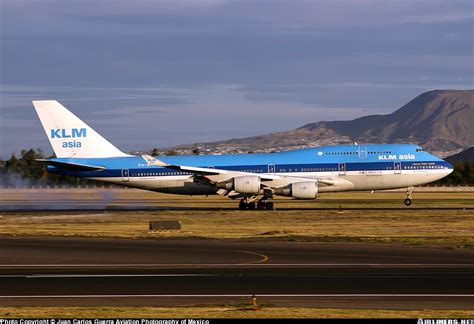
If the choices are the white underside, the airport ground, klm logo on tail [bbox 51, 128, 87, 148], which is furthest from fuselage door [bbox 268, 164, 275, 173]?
klm logo on tail [bbox 51, 128, 87, 148]

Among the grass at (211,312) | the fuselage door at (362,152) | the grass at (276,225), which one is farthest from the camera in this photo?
the fuselage door at (362,152)

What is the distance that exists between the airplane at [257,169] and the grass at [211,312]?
3784 centimetres

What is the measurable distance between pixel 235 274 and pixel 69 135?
39.7m

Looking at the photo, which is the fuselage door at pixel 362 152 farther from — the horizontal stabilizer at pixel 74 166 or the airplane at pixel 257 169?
the horizontal stabilizer at pixel 74 166

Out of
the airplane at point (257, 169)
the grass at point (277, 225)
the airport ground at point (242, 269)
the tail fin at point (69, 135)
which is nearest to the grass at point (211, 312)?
the airport ground at point (242, 269)

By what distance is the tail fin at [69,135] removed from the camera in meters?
60.4

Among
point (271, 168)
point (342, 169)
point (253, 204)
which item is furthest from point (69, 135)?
point (342, 169)

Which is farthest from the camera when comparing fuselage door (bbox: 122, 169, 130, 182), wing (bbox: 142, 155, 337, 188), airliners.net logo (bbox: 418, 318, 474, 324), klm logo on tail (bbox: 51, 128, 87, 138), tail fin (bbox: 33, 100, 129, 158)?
klm logo on tail (bbox: 51, 128, 87, 138)

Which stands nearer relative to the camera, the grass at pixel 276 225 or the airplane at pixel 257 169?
the grass at pixel 276 225

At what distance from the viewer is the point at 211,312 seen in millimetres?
17250

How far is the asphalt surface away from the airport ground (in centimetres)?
3

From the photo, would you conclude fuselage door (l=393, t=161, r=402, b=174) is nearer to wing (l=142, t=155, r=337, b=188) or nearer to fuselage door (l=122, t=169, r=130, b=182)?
wing (l=142, t=155, r=337, b=188)

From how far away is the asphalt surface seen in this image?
19.2 m

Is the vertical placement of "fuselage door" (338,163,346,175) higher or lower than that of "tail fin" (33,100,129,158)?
lower
